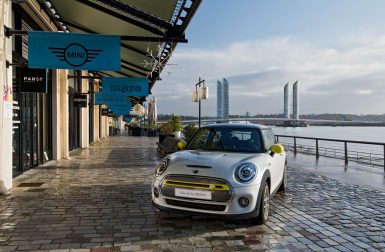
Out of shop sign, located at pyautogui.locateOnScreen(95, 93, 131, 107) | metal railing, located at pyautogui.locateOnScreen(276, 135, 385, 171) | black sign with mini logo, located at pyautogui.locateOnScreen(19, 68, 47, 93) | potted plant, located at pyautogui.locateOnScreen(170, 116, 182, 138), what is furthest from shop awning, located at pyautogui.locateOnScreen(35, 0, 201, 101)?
metal railing, located at pyautogui.locateOnScreen(276, 135, 385, 171)

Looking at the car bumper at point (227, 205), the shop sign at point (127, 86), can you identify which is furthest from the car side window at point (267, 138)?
the shop sign at point (127, 86)

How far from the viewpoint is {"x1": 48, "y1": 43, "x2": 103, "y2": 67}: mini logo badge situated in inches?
291

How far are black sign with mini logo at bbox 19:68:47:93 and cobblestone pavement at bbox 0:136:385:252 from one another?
2.26 metres

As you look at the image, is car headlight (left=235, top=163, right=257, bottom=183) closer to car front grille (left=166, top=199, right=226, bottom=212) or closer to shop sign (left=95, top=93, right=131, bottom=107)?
car front grille (left=166, top=199, right=226, bottom=212)

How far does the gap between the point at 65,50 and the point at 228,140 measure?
391cm

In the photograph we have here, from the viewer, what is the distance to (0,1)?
22.9ft

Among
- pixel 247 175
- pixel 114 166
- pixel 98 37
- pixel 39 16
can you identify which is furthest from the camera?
pixel 114 166

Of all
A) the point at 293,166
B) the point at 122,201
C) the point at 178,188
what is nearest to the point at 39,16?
the point at 122,201

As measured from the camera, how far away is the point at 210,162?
5168 mm

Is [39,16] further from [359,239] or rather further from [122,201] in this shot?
[359,239]

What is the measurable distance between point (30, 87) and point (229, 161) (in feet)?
18.7

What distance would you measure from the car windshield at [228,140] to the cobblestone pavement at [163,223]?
1.22 metres

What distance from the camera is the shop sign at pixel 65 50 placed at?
7363mm

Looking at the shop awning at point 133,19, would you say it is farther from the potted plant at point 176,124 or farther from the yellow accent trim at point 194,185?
the potted plant at point 176,124
